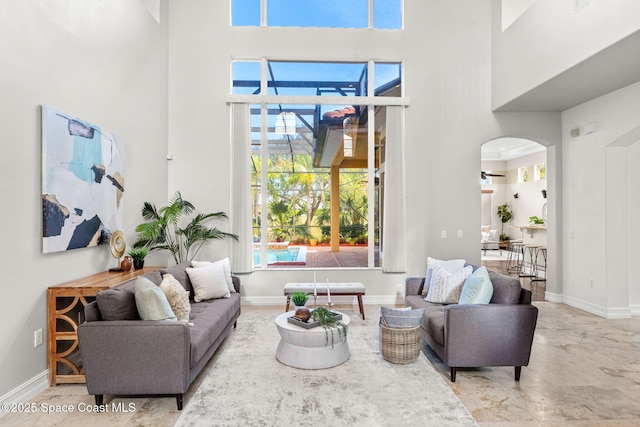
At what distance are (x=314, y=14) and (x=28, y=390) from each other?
226 inches

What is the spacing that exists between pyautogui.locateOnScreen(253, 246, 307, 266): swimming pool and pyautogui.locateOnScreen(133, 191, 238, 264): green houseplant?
585mm

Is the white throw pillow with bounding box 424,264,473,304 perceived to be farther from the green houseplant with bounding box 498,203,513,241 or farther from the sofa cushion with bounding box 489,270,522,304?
the green houseplant with bounding box 498,203,513,241

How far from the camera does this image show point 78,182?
123 inches

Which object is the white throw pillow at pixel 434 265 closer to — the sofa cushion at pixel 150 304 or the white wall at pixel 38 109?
the sofa cushion at pixel 150 304

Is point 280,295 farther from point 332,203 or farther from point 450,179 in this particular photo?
point 450,179

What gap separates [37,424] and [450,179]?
5.43m

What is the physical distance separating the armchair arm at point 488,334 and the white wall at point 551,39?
279cm

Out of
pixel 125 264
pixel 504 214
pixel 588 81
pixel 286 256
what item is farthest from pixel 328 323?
pixel 504 214

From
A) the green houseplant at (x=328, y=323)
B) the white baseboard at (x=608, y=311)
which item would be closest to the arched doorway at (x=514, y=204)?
the white baseboard at (x=608, y=311)

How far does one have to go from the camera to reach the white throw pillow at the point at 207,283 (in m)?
3.85

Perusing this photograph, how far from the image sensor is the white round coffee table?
9.80 ft

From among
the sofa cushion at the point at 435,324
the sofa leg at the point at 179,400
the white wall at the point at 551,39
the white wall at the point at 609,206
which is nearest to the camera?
the sofa leg at the point at 179,400

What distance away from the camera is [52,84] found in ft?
9.34

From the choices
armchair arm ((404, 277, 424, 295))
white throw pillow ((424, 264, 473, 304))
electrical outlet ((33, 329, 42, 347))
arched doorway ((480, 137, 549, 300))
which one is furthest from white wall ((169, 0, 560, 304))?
arched doorway ((480, 137, 549, 300))
